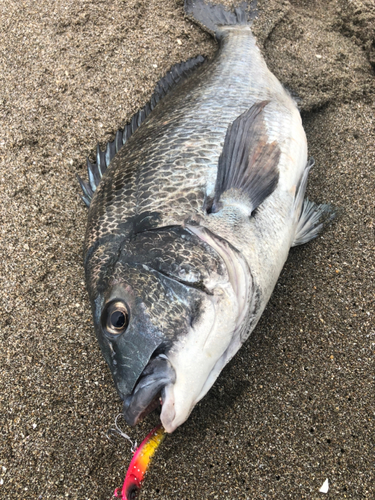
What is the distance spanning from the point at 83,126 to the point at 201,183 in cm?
166

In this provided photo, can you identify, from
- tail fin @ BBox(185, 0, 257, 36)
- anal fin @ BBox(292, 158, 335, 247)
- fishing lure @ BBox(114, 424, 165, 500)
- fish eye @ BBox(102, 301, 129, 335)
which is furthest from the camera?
tail fin @ BBox(185, 0, 257, 36)

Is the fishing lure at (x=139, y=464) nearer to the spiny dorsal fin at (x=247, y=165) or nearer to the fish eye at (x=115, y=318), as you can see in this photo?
the fish eye at (x=115, y=318)

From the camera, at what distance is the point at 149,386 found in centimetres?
148

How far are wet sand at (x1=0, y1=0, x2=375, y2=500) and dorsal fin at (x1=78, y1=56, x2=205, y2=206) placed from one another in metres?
0.23

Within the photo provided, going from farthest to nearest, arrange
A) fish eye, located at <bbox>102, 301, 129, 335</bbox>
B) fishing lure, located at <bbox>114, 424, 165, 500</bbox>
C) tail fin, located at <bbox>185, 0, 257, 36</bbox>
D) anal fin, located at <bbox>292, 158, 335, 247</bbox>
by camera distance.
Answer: tail fin, located at <bbox>185, 0, 257, 36</bbox> → anal fin, located at <bbox>292, 158, 335, 247</bbox> → fishing lure, located at <bbox>114, 424, 165, 500</bbox> → fish eye, located at <bbox>102, 301, 129, 335</bbox>

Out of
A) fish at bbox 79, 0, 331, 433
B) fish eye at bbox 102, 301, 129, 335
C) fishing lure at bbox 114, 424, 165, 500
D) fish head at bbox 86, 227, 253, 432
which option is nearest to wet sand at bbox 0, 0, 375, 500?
fishing lure at bbox 114, 424, 165, 500

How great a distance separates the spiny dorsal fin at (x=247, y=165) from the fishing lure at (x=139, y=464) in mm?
1469

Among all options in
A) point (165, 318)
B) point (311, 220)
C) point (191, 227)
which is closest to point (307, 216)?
point (311, 220)

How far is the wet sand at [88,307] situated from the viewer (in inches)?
82.6

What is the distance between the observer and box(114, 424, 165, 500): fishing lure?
2016mm

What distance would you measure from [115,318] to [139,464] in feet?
3.49

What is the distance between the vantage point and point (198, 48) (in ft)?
12.3

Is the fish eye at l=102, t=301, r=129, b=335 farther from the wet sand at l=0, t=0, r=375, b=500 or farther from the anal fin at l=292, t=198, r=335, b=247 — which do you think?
the anal fin at l=292, t=198, r=335, b=247

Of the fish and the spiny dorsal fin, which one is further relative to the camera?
the spiny dorsal fin
